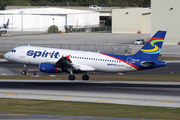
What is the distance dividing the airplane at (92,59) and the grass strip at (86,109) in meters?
12.5

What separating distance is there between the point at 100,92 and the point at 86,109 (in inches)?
327

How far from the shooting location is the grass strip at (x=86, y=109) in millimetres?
25391

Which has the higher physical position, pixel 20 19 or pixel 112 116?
pixel 20 19

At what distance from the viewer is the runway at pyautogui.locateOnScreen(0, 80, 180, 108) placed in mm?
31328

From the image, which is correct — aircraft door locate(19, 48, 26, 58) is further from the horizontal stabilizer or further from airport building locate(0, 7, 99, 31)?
airport building locate(0, 7, 99, 31)

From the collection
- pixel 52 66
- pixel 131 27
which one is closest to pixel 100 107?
pixel 52 66

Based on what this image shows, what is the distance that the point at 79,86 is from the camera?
3959 cm

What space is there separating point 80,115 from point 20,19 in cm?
14793

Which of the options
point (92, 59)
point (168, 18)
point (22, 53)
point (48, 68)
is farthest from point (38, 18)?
point (48, 68)

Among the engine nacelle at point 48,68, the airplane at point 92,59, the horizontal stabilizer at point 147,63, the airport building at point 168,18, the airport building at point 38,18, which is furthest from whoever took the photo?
the airport building at point 38,18

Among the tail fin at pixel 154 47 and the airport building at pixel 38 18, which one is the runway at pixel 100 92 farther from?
the airport building at pixel 38 18

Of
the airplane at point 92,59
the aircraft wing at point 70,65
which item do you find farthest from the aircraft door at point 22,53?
the aircraft wing at point 70,65

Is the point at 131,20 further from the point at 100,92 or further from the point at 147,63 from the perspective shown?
the point at 100,92

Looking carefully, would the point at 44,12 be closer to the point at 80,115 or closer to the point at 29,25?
the point at 29,25
